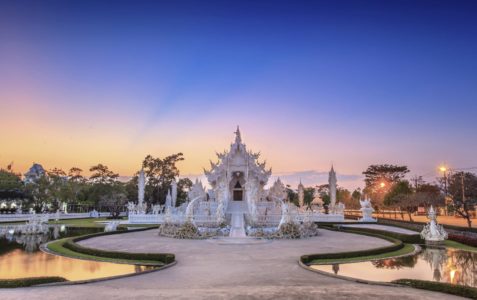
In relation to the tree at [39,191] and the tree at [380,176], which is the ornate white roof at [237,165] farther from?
the tree at [380,176]

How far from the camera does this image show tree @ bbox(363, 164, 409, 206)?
79.9 meters

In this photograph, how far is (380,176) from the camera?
8306 centimetres

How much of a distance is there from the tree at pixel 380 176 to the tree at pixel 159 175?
147ft

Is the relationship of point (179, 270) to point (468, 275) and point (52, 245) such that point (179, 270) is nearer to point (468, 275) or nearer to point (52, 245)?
point (468, 275)

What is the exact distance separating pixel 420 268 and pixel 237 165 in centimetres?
2862

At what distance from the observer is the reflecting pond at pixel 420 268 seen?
12.1 metres

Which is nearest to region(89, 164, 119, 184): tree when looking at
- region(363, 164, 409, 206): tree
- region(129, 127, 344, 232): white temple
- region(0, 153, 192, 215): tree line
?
region(0, 153, 192, 215): tree line

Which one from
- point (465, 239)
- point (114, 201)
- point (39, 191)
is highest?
point (39, 191)

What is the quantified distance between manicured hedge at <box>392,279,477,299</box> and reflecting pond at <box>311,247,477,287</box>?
160 cm

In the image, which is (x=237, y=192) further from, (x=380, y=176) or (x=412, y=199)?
(x=380, y=176)

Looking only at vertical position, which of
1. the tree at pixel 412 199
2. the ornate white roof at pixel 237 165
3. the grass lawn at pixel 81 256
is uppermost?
the ornate white roof at pixel 237 165

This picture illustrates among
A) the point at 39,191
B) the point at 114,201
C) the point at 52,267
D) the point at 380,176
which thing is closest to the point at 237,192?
the point at 114,201

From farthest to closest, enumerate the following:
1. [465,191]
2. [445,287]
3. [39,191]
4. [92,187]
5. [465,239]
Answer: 1. [92,187]
2. [39,191]
3. [465,191]
4. [465,239]
5. [445,287]

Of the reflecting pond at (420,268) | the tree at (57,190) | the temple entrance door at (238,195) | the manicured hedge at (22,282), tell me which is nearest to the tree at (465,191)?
the temple entrance door at (238,195)
